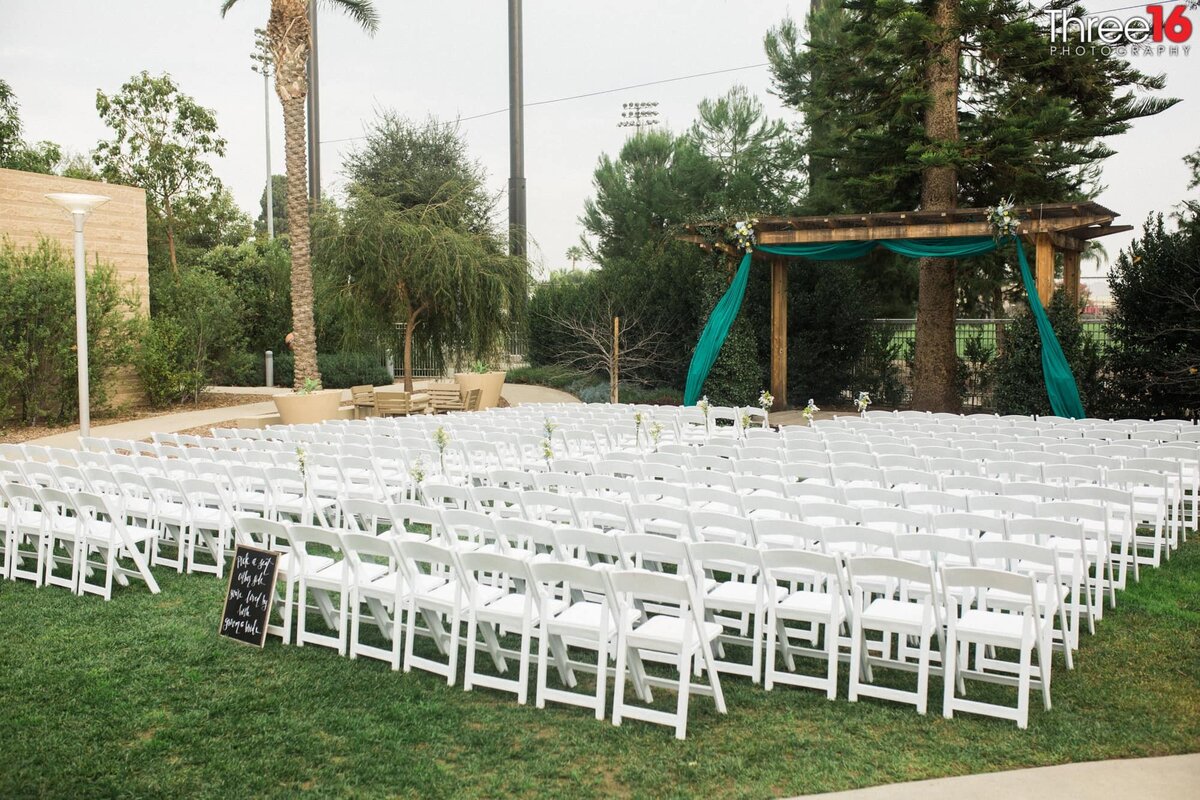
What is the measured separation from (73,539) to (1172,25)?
19.5m

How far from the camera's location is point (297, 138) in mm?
17109

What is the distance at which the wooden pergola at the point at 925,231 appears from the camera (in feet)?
43.9

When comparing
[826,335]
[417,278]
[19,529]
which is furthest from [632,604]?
[826,335]

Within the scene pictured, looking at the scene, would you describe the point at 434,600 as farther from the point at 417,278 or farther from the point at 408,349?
the point at 408,349

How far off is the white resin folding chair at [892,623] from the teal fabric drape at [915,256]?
962 centimetres

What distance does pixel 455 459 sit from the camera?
9.39 m

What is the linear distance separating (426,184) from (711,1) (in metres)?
15.5

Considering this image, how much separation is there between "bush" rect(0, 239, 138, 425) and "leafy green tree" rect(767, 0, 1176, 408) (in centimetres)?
1321

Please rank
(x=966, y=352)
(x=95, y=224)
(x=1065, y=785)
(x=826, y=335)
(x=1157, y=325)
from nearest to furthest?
(x=1065, y=785) < (x=1157, y=325) < (x=95, y=224) < (x=966, y=352) < (x=826, y=335)

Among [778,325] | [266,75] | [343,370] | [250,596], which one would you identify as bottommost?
[250,596]

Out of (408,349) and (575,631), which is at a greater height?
(408,349)

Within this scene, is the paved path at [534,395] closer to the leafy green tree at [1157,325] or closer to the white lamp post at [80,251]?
the white lamp post at [80,251]

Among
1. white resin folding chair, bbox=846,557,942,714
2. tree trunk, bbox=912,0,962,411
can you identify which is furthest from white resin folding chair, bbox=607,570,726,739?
tree trunk, bbox=912,0,962,411

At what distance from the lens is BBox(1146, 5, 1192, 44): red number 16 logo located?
1772 cm
